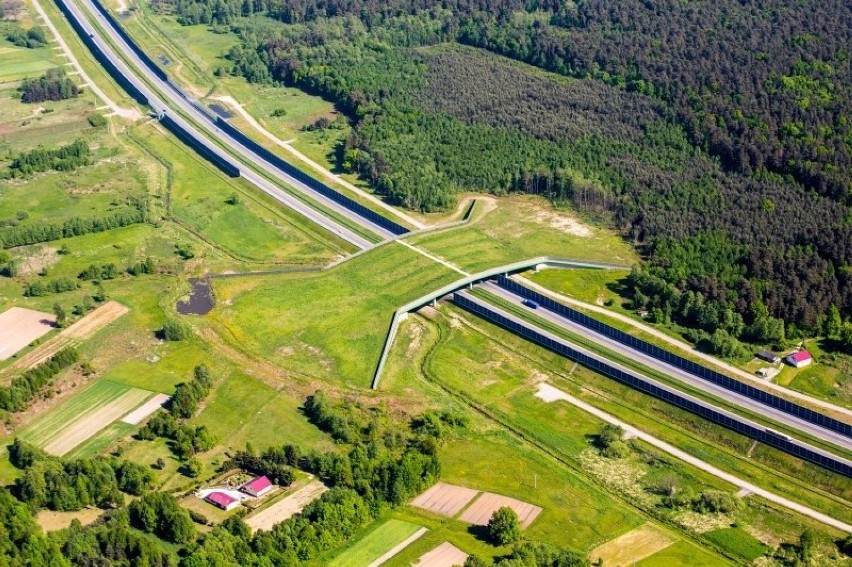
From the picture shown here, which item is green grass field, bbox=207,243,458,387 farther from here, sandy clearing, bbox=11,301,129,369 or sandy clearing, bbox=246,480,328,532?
sandy clearing, bbox=246,480,328,532

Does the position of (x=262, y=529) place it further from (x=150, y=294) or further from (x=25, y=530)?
(x=150, y=294)

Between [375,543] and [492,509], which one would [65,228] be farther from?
[492,509]

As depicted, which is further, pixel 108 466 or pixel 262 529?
pixel 108 466

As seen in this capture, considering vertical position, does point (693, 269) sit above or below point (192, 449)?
above

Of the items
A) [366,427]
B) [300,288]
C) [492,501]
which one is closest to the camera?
[492,501]

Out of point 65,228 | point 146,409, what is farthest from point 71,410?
point 65,228

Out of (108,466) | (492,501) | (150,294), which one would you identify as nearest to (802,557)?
(492,501)

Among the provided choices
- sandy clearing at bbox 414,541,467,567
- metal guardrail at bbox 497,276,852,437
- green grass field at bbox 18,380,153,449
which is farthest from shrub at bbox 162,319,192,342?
sandy clearing at bbox 414,541,467,567
